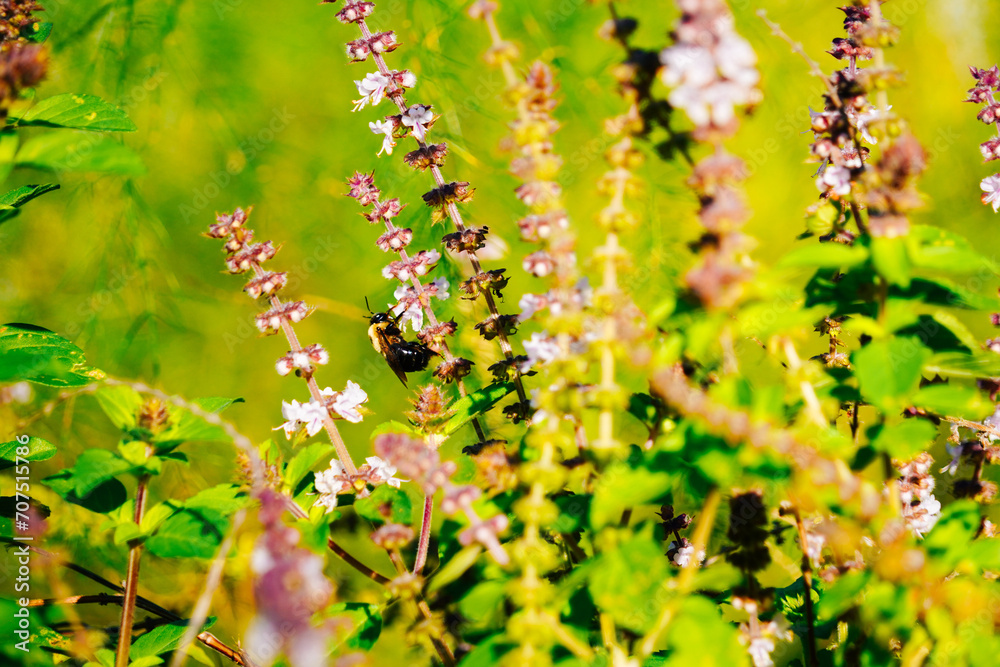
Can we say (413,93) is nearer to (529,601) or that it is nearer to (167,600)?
(529,601)

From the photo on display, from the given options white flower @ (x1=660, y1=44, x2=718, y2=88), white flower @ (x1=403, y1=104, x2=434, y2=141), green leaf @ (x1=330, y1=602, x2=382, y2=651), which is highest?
white flower @ (x1=660, y1=44, x2=718, y2=88)

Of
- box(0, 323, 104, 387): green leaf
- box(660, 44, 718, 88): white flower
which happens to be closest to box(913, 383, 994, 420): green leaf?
box(660, 44, 718, 88): white flower

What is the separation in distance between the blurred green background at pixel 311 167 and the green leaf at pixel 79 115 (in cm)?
53

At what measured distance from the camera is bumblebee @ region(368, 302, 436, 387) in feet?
4.66

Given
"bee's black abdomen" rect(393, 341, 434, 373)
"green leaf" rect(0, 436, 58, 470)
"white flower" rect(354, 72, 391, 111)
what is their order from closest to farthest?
"green leaf" rect(0, 436, 58, 470) < "white flower" rect(354, 72, 391, 111) < "bee's black abdomen" rect(393, 341, 434, 373)

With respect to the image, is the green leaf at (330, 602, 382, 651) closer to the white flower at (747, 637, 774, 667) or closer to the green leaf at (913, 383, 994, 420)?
the white flower at (747, 637, 774, 667)

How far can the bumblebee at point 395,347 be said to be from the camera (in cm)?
142

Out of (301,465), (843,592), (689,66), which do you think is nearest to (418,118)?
(301,465)

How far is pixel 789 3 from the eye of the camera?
1.47 metres

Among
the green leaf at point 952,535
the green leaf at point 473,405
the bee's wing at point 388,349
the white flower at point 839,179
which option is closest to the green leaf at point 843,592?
the green leaf at point 952,535

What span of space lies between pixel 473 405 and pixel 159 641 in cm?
57

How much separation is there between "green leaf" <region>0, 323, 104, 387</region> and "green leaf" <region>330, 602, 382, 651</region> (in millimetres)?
489

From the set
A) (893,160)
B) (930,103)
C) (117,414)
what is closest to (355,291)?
(117,414)

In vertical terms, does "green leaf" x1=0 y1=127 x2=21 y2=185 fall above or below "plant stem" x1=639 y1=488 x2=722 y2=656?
above
